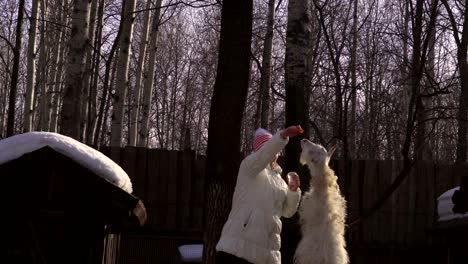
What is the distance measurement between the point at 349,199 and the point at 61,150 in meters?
6.51

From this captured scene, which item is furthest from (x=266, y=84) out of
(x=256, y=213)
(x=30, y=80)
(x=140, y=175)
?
(x=256, y=213)

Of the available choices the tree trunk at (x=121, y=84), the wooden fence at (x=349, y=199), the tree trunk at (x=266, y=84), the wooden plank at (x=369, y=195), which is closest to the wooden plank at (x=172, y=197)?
the wooden fence at (x=349, y=199)

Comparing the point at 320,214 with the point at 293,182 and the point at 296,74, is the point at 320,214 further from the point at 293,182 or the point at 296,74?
the point at 296,74

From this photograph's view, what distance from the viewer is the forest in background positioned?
12.8 metres

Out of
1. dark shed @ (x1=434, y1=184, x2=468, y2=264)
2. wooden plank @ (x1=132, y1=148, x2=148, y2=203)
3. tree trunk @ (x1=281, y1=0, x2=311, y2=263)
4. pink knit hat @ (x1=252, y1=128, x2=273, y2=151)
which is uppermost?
tree trunk @ (x1=281, y1=0, x2=311, y2=263)

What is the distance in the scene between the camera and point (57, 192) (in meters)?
6.67

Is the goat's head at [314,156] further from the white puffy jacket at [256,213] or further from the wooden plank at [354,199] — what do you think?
the wooden plank at [354,199]

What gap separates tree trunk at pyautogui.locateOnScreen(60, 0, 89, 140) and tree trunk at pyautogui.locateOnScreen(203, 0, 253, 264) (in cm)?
336

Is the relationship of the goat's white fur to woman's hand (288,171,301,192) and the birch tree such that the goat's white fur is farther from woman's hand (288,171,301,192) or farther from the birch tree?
the birch tree

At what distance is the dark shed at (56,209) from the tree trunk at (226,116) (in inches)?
39.9

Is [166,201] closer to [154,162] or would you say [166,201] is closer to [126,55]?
[154,162]

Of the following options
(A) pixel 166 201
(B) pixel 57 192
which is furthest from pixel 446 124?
(B) pixel 57 192

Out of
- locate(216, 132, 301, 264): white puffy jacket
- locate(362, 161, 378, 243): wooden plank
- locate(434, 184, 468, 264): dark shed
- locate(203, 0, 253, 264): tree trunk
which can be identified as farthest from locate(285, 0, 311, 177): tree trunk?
locate(362, 161, 378, 243): wooden plank

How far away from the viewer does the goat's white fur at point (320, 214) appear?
5.02m
